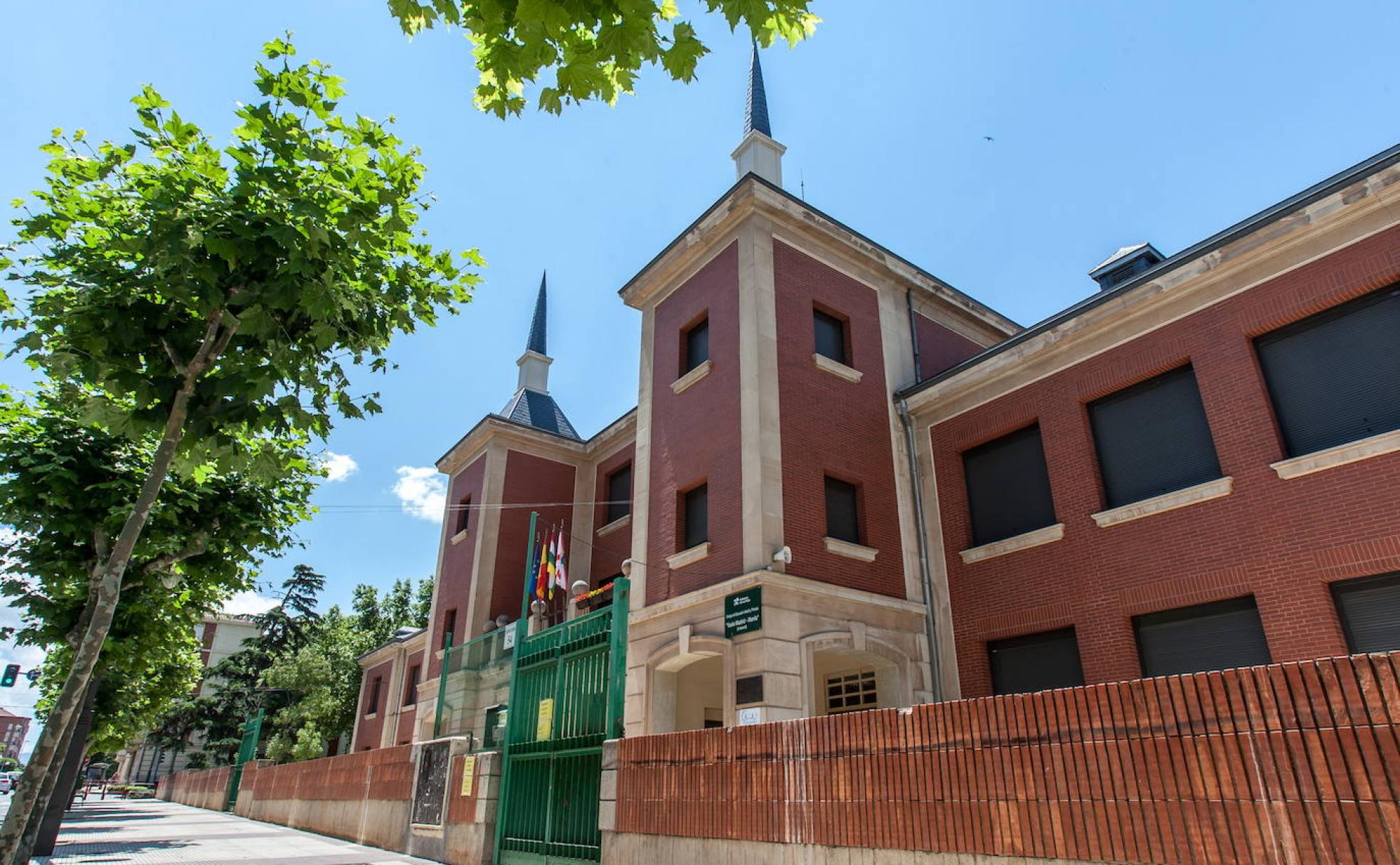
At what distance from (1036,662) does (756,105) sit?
43.4ft

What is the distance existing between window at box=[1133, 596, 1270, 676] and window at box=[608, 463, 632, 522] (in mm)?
13351

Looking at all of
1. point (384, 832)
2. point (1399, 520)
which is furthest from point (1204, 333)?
point (384, 832)

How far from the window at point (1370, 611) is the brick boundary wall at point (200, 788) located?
37584 mm

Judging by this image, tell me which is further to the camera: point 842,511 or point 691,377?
point 691,377

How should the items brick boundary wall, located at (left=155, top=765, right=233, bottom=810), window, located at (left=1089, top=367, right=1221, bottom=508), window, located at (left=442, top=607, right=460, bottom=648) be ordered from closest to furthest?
window, located at (left=1089, top=367, right=1221, bottom=508) < window, located at (left=442, top=607, right=460, bottom=648) < brick boundary wall, located at (left=155, top=765, right=233, bottom=810)

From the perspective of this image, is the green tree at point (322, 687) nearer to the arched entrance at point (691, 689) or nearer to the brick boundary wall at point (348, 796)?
the brick boundary wall at point (348, 796)

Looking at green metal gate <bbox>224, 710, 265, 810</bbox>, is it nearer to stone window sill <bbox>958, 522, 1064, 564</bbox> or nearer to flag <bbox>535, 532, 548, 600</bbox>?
flag <bbox>535, 532, 548, 600</bbox>

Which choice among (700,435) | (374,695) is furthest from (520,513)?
(374,695)

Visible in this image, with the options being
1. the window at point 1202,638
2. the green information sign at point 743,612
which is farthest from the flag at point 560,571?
the window at point 1202,638

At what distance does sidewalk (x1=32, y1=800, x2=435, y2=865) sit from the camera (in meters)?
13.9

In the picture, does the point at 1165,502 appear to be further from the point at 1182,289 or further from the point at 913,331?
the point at 913,331

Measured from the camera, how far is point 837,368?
14.3m

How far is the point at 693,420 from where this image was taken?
47.4ft

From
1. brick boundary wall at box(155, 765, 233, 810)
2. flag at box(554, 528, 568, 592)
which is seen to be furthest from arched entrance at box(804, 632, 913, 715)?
brick boundary wall at box(155, 765, 233, 810)
